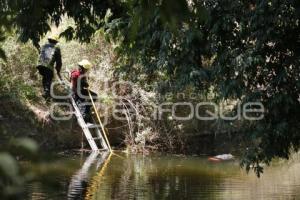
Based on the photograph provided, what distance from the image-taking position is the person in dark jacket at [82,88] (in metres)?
12.8

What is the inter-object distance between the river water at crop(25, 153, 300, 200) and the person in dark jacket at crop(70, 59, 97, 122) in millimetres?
1388

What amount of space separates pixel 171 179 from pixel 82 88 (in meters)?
4.21

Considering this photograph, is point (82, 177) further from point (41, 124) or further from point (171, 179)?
point (41, 124)

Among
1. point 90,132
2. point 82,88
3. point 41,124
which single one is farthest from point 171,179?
point 82,88

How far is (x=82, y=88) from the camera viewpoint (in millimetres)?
12922

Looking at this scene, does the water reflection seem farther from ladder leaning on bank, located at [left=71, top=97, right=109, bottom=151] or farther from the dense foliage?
the dense foliage

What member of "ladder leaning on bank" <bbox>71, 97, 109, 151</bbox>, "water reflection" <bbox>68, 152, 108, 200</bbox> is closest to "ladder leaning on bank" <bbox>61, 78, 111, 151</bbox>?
"ladder leaning on bank" <bbox>71, 97, 109, 151</bbox>

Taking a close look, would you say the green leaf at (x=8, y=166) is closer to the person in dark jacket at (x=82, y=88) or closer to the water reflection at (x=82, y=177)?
the water reflection at (x=82, y=177)

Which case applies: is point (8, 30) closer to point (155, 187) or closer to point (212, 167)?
point (155, 187)

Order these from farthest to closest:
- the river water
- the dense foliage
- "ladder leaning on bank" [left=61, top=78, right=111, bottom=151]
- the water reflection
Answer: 1. "ladder leaning on bank" [left=61, top=78, right=111, bottom=151]
2. the river water
3. the water reflection
4. the dense foliage

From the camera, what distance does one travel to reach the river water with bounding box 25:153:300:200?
8.01m

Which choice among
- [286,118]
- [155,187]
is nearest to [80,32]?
[155,187]

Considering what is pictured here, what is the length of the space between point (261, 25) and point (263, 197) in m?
2.47

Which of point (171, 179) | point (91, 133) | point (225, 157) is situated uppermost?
point (91, 133)
